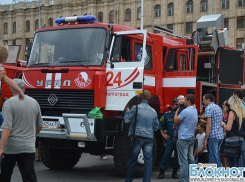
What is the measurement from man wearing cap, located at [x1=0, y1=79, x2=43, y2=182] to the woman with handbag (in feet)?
13.0

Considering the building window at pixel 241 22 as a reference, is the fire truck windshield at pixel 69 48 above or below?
below

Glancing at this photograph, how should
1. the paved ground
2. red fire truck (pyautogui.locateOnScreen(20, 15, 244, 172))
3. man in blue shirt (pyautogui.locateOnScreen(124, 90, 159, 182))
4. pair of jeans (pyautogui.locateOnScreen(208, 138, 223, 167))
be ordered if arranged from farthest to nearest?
the paved ground
red fire truck (pyautogui.locateOnScreen(20, 15, 244, 172))
pair of jeans (pyautogui.locateOnScreen(208, 138, 223, 167))
man in blue shirt (pyautogui.locateOnScreen(124, 90, 159, 182))

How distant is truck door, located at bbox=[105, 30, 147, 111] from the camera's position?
9.70 m

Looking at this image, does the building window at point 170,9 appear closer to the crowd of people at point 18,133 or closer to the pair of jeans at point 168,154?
the pair of jeans at point 168,154

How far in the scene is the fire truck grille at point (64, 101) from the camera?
31.3ft

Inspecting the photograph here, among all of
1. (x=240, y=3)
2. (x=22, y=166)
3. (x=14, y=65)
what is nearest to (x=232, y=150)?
(x=22, y=166)

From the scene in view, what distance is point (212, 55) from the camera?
506 inches

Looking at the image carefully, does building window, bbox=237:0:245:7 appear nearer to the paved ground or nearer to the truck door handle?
the paved ground

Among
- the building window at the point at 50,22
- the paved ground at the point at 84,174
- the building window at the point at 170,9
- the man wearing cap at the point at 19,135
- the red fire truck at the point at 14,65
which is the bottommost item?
the paved ground at the point at 84,174

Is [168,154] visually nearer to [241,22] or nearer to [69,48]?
[69,48]

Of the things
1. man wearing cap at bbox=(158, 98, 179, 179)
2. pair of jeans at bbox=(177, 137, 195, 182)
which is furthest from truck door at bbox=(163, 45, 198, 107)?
pair of jeans at bbox=(177, 137, 195, 182)

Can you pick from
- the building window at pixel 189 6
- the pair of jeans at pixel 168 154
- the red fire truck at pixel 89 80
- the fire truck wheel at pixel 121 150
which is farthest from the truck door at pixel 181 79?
the building window at pixel 189 6

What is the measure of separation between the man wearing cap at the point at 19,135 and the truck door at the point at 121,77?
11.8ft

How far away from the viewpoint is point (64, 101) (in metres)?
9.74
